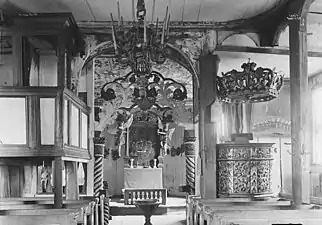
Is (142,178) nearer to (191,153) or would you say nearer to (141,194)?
(141,194)

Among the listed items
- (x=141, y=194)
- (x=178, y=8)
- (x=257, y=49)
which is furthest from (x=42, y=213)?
(x=141, y=194)

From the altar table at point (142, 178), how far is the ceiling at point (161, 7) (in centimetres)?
726

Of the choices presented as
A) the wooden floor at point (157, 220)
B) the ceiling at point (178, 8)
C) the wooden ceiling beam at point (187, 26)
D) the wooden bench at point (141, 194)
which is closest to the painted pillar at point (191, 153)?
the wooden floor at point (157, 220)

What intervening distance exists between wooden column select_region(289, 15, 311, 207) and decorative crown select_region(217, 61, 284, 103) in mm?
1441

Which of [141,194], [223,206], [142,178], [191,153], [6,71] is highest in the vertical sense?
[6,71]

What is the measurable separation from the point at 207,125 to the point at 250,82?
946 mm

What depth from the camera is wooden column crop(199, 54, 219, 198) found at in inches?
290

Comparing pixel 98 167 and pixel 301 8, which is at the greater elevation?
pixel 301 8

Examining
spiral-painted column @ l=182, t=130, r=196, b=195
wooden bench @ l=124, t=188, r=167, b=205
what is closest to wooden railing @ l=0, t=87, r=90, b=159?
spiral-painted column @ l=182, t=130, r=196, b=195

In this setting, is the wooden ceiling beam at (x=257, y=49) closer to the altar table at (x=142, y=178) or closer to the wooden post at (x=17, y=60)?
the wooden post at (x=17, y=60)

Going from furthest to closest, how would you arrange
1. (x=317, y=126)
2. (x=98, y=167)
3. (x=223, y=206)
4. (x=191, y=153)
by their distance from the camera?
(x=317, y=126)
(x=191, y=153)
(x=98, y=167)
(x=223, y=206)

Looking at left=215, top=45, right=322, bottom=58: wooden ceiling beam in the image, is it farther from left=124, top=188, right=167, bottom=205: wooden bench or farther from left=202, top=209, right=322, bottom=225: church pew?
left=124, top=188, right=167, bottom=205: wooden bench

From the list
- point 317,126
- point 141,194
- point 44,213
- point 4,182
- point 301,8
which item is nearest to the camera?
point 44,213

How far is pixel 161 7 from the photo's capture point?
6.99 metres
